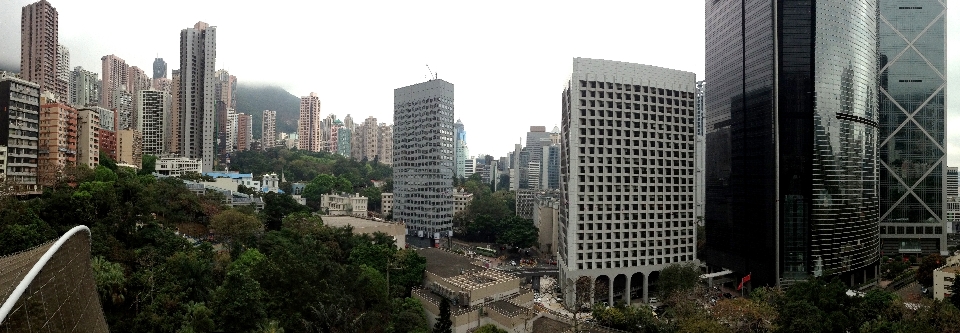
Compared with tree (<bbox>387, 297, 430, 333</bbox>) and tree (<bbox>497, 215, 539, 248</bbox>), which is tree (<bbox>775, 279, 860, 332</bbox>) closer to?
tree (<bbox>387, 297, 430, 333</bbox>)

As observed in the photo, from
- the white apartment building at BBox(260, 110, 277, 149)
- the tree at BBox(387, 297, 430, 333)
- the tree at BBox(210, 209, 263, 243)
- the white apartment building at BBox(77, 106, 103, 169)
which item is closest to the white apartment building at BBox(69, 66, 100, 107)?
the white apartment building at BBox(260, 110, 277, 149)

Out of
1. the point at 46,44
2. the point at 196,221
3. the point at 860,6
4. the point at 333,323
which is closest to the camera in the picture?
the point at 333,323

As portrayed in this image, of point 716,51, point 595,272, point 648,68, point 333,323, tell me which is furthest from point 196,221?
point 716,51

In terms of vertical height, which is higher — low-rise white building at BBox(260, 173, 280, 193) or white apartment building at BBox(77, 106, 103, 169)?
white apartment building at BBox(77, 106, 103, 169)

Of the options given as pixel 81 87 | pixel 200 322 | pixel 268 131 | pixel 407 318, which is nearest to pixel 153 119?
pixel 81 87

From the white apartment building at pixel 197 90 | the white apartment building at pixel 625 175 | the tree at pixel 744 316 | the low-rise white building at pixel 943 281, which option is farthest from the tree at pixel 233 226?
the white apartment building at pixel 197 90

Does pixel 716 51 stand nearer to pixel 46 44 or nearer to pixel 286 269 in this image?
pixel 286 269

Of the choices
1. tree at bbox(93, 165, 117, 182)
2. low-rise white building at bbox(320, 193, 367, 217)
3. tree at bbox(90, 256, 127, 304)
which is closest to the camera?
tree at bbox(90, 256, 127, 304)
